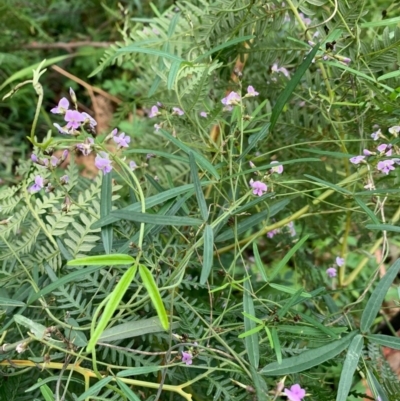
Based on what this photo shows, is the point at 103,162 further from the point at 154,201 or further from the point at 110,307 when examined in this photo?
the point at 110,307

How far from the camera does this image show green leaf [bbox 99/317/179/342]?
519 millimetres

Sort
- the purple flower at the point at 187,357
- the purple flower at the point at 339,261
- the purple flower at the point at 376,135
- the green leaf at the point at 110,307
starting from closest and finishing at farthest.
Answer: the green leaf at the point at 110,307 → the purple flower at the point at 187,357 → the purple flower at the point at 376,135 → the purple flower at the point at 339,261

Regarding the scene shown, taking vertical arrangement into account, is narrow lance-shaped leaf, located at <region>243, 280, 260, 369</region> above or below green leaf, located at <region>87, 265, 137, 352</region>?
below

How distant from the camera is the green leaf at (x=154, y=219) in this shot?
19.4 inches

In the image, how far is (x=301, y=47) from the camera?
2.27 ft

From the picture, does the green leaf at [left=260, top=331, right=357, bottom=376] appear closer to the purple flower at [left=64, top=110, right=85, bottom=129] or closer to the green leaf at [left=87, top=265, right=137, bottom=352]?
the green leaf at [left=87, top=265, right=137, bottom=352]

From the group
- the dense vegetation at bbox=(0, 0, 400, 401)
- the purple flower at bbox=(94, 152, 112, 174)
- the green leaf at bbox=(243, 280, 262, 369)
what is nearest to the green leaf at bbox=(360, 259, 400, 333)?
the dense vegetation at bbox=(0, 0, 400, 401)

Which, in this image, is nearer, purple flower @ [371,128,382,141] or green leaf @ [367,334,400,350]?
green leaf @ [367,334,400,350]

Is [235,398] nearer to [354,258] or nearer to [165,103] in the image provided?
[165,103]

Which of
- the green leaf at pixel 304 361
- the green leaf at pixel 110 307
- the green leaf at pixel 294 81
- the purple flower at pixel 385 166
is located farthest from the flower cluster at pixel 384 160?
the green leaf at pixel 110 307

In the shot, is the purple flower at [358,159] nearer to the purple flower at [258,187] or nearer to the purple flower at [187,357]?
the purple flower at [258,187]

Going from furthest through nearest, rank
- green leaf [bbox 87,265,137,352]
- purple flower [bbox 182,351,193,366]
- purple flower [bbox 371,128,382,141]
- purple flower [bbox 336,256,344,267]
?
purple flower [bbox 336,256,344,267], purple flower [bbox 371,128,382,141], purple flower [bbox 182,351,193,366], green leaf [bbox 87,265,137,352]

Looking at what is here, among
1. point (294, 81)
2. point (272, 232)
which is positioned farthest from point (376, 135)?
point (272, 232)

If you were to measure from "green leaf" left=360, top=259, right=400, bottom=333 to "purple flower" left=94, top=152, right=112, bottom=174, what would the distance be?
32 centimetres
